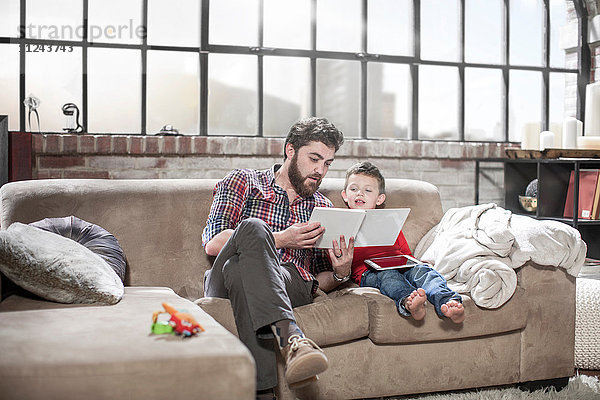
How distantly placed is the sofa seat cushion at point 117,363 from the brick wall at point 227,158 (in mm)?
1756

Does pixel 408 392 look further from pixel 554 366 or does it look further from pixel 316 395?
pixel 554 366

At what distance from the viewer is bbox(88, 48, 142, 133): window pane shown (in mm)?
3422

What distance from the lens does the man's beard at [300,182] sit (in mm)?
2496

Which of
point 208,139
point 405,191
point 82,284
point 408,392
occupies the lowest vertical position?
point 408,392

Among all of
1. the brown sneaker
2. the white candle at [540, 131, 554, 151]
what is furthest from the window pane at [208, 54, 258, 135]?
the brown sneaker

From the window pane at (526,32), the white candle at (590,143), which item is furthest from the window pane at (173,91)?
the white candle at (590,143)

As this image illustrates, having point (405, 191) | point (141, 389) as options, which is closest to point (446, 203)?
point (405, 191)

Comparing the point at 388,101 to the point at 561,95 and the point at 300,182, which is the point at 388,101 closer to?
the point at 561,95

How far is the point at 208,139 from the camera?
3400 millimetres

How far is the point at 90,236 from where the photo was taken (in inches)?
91.7

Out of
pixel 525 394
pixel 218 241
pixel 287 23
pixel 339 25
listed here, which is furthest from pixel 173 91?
pixel 525 394

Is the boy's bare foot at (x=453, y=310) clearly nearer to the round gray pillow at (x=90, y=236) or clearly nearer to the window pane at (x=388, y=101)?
the round gray pillow at (x=90, y=236)

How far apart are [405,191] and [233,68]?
4.36 ft

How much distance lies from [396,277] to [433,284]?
0.47 ft
